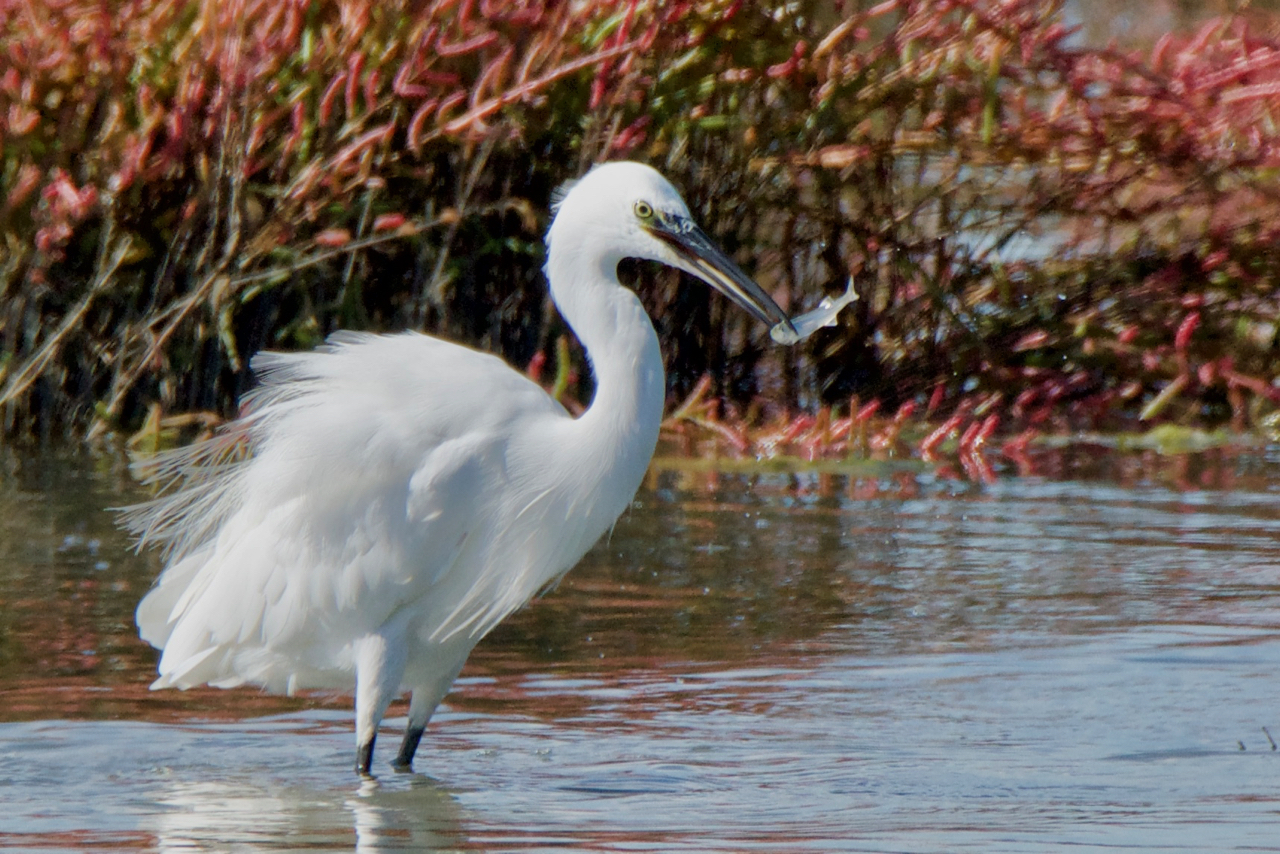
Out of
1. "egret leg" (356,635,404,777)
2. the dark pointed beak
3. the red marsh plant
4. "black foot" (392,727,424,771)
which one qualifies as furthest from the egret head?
the red marsh plant

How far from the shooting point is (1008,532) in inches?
256

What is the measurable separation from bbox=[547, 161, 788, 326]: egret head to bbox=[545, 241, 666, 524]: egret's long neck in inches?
2.0

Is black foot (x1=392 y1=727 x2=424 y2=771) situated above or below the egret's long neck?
below

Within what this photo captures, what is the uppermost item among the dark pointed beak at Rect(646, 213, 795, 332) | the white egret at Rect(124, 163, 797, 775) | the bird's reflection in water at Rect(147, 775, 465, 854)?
the dark pointed beak at Rect(646, 213, 795, 332)

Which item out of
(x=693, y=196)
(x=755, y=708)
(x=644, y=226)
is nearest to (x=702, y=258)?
(x=644, y=226)

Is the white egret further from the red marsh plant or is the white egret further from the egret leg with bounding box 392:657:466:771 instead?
the red marsh plant

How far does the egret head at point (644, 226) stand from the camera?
4051mm

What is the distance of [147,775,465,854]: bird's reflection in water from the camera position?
11.0ft

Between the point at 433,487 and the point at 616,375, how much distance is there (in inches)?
17.5

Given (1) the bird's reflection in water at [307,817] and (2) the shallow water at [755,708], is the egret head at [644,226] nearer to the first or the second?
(2) the shallow water at [755,708]

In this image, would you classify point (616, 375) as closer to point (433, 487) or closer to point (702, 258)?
point (702, 258)

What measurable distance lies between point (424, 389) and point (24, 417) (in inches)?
179

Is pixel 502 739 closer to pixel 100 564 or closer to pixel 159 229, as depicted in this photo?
pixel 100 564

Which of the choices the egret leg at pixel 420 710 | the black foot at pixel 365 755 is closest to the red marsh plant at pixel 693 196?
the egret leg at pixel 420 710
